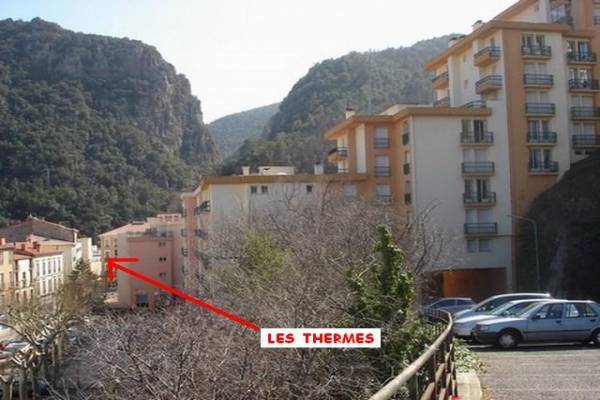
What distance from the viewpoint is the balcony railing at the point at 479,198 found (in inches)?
1832

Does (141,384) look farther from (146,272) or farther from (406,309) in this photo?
(146,272)

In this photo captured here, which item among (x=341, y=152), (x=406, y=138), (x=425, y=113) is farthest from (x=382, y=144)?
(x=341, y=152)

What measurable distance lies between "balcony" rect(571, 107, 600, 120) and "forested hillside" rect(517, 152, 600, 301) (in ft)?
10.8

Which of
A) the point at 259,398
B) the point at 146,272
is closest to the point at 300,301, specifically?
the point at 259,398

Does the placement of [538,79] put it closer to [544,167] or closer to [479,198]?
[544,167]

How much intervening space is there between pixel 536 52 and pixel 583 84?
4.66 m

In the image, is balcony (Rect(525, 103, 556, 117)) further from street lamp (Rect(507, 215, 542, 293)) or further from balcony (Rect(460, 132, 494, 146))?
street lamp (Rect(507, 215, 542, 293))

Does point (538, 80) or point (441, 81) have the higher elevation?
point (441, 81)

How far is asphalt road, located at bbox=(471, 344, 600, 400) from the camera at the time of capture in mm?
10195

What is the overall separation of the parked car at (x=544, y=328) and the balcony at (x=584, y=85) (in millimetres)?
34213

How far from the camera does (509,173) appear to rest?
4725cm

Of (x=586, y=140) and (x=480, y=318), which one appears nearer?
(x=480, y=318)

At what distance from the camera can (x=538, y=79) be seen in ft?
155

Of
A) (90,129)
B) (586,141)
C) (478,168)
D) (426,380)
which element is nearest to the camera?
(426,380)
